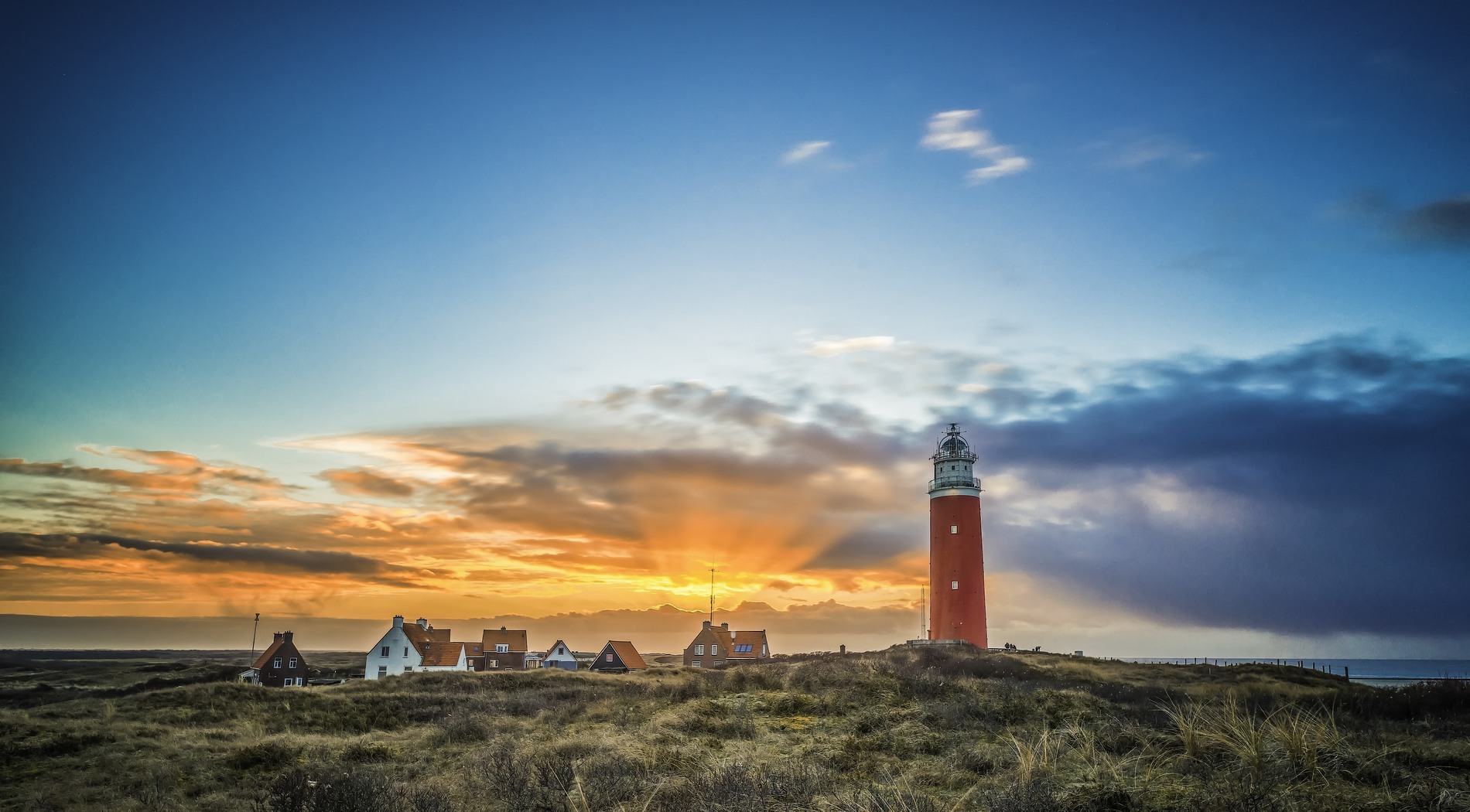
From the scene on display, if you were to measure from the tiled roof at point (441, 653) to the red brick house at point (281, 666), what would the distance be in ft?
26.8

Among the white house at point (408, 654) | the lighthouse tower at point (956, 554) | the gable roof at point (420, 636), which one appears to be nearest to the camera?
the lighthouse tower at point (956, 554)

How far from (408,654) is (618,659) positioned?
15.8m

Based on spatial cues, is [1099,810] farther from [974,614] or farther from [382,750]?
[974,614]

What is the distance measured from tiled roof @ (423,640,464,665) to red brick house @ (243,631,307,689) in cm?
816

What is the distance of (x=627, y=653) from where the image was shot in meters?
62.8

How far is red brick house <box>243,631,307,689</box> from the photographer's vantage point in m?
51.5

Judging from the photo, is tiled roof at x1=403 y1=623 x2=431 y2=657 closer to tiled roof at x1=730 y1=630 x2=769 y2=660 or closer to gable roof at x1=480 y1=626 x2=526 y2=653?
gable roof at x1=480 y1=626 x2=526 y2=653

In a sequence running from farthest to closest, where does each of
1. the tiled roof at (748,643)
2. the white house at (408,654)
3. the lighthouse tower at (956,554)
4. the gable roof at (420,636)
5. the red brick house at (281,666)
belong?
the tiled roof at (748,643)
the gable roof at (420,636)
the white house at (408,654)
the red brick house at (281,666)
the lighthouse tower at (956,554)

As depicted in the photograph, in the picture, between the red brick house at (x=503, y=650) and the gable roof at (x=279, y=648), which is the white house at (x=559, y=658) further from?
the gable roof at (x=279, y=648)

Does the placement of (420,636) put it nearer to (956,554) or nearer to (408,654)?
(408,654)

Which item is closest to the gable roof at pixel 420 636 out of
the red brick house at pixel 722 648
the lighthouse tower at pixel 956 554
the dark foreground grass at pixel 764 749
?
the red brick house at pixel 722 648

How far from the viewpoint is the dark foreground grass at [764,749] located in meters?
8.60

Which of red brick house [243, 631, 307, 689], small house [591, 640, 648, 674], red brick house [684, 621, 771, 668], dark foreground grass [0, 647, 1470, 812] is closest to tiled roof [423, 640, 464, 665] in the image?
red brick house [243, 631, 307, 689]

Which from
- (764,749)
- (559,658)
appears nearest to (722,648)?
(559,658)
